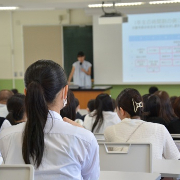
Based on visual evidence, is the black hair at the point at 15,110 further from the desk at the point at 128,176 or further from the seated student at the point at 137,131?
the desk at the point at 128,176

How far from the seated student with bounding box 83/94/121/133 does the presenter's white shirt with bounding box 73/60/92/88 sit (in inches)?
185

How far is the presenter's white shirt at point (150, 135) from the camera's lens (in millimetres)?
2590

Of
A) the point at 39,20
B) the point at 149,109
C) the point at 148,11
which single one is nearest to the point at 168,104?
the point at 149,109

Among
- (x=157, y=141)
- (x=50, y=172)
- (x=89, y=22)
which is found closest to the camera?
(x=50, y=172)

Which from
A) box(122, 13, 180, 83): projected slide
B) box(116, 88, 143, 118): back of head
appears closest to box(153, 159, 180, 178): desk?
box(116, 88, 143, 118): back of head

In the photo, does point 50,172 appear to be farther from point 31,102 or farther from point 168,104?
point 168,104

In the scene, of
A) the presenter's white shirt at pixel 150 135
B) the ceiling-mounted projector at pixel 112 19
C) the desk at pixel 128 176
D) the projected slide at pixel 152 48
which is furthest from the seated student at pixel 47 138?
the projected slide at pixel 152 48

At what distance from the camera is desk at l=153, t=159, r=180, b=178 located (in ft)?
7.00

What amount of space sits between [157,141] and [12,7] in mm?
5791

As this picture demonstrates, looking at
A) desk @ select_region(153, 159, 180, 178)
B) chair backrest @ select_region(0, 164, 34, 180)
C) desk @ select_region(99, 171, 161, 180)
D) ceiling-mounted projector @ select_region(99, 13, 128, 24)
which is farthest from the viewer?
ceiling-mounted projector @ select_region(99, 13, 128, 24)

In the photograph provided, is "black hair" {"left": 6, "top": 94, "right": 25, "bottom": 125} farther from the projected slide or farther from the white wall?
the white wall

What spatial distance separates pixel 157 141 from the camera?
8.54ft

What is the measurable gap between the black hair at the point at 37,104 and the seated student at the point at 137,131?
1.25 metres

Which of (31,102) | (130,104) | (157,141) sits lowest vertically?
(157,141)
